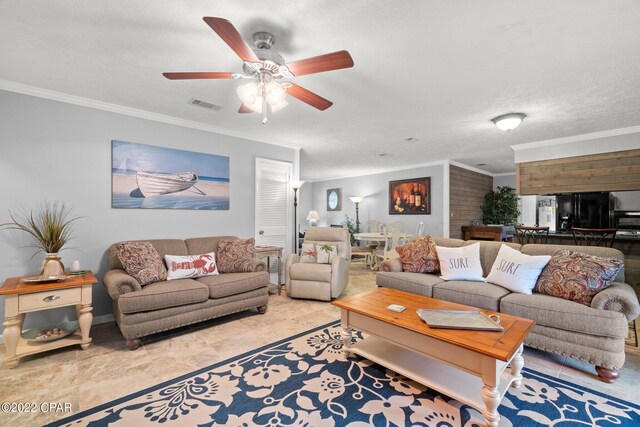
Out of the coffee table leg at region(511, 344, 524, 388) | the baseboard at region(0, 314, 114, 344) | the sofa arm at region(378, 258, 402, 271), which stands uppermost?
the sofa arm at region(378, 258, 402, 271)

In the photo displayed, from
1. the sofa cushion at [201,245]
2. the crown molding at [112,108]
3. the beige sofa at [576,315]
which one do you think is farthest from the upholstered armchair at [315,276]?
the crown molding at [112,108]

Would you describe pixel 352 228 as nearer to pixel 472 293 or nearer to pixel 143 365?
pixel 472 293

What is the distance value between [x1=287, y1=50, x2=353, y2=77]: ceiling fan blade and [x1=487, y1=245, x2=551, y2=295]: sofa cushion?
245 cm

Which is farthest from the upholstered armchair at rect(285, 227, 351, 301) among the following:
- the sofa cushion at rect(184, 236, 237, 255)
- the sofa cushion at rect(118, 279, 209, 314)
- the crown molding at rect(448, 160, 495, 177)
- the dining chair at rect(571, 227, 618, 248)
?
the crown molding at rect(448, 160, 495, 177)

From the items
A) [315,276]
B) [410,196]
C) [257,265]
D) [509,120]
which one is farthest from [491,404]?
[410,196]

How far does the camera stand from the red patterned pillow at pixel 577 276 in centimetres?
231

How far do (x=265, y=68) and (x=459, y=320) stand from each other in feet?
7.13

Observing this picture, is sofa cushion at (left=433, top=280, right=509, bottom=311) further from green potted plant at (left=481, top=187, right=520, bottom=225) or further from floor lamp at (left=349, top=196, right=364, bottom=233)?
green potted plant at (left=481, top=187, right=520, bottom=225)

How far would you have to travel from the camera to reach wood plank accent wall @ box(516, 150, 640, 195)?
402 cm

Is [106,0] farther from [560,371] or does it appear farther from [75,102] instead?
[560,371]

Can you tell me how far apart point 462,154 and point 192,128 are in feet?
16.3

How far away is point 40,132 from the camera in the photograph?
9.45 feet

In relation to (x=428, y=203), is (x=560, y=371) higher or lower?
lower

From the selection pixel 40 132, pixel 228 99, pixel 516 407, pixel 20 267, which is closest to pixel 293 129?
pixel 228 99
